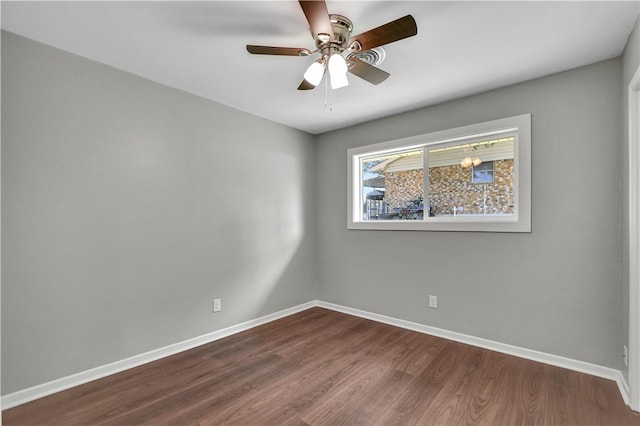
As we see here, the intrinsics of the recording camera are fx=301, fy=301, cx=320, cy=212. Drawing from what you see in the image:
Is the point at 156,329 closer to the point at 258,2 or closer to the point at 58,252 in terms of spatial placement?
the point at 58,252

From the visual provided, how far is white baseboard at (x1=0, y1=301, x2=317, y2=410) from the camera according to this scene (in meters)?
1.96

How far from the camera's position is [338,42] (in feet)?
5.83

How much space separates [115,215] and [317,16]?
83.5 inches

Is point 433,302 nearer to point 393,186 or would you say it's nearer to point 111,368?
point 393,186

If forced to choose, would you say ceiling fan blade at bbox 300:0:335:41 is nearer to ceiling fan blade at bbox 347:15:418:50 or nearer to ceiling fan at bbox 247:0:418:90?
ceiling fan at bbox 247:0:418:90

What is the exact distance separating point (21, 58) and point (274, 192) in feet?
7.73

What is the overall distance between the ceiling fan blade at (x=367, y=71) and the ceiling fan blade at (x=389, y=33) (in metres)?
0.12

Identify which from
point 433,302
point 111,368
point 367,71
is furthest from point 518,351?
point 111,368

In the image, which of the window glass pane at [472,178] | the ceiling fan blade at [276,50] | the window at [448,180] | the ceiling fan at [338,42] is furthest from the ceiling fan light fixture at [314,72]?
the window glass pane at [472,178]

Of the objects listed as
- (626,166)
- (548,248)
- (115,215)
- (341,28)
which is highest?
(341,28)

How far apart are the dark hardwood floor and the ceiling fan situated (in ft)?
6.82

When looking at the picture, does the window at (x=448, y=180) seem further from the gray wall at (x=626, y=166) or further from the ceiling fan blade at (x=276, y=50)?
the ceiling fan blade at (x=276, y=50)

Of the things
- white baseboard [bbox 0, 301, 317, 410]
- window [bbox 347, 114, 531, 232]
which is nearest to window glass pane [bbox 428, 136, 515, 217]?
window [bbox 347, 114, 531, 232]

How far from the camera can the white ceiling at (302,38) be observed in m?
1.74
